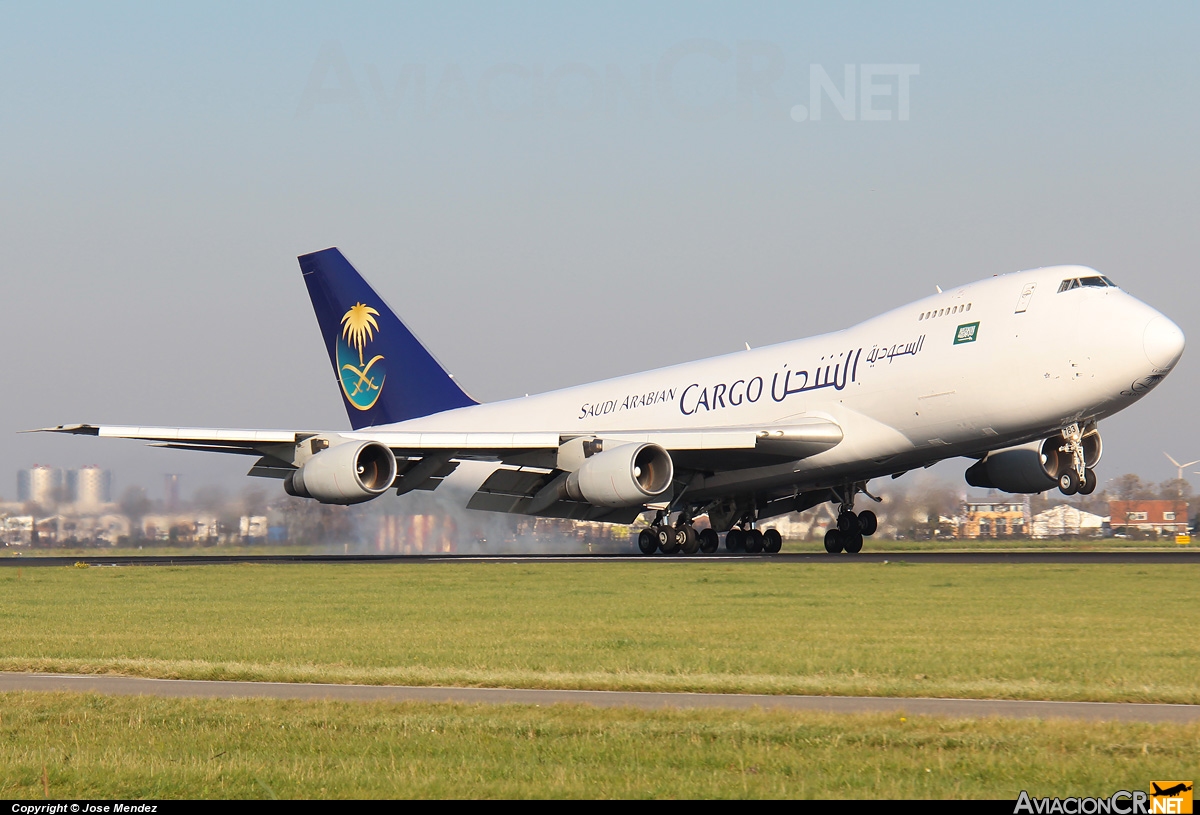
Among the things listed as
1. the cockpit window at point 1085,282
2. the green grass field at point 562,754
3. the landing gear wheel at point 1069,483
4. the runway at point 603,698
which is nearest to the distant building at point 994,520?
the landing gear wheel at point 1069,483

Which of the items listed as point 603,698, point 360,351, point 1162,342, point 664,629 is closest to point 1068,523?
point 360,351

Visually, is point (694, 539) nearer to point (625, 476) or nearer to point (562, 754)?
point (625, 476)

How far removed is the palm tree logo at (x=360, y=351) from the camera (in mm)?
49094

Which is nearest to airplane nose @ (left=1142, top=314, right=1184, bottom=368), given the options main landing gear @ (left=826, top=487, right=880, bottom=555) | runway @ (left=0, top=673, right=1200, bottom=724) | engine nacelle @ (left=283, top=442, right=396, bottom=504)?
main landing gear @ (left=826, top=487, right=880, bottom=555)

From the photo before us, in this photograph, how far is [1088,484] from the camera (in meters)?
33.0

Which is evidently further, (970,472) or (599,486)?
(970,472)

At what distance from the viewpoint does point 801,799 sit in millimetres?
8016

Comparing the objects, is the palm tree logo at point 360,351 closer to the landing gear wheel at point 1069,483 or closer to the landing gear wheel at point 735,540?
the landing gear wheel at point 735,540

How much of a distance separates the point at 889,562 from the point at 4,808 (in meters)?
25.9

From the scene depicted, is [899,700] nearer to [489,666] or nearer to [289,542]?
[489,666]

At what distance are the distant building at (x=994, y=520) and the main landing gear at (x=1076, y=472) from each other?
2190 cm

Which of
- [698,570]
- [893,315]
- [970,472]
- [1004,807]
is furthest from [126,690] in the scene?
[970,472]

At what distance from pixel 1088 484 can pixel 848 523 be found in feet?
29.8

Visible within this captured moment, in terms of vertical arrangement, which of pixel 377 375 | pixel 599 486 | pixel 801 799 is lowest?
pixel 801 799
